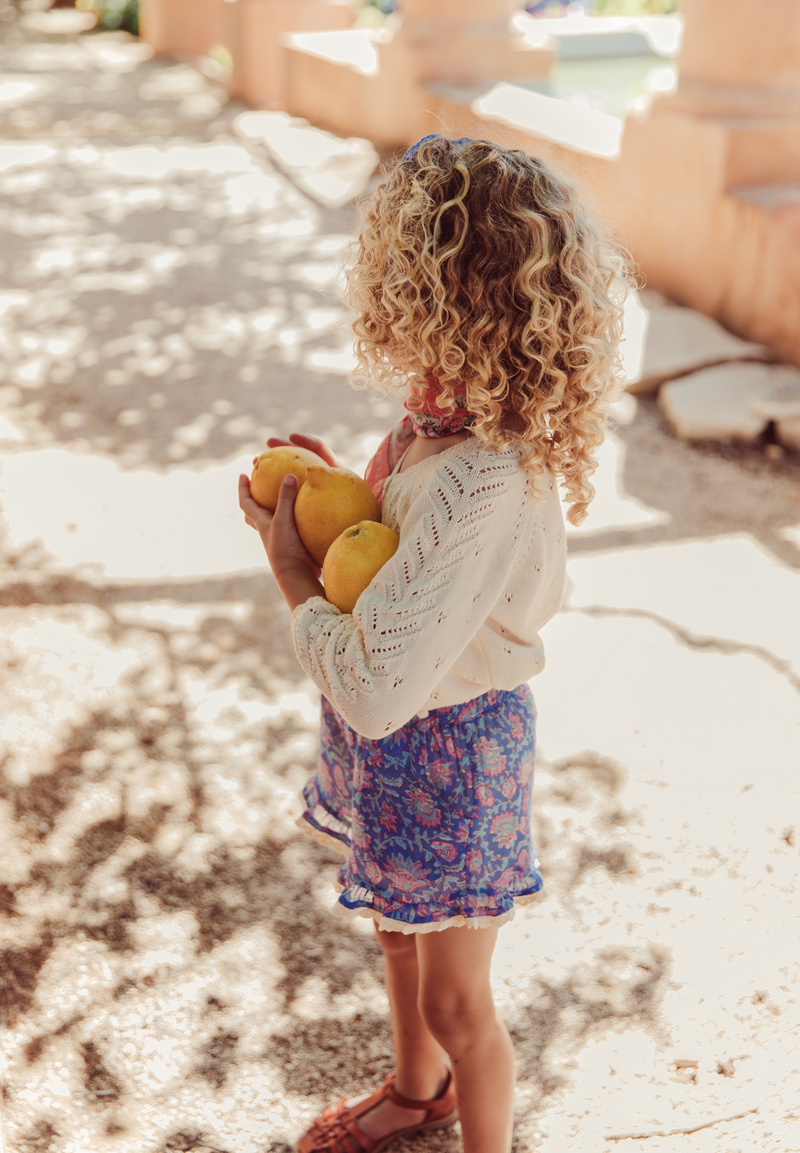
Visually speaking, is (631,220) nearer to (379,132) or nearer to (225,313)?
(225,313)

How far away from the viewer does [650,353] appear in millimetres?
6652

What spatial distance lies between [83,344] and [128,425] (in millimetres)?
1306

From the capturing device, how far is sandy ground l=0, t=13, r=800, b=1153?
2.69m

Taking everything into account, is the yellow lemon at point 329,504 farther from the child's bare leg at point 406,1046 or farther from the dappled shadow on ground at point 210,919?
the dappled shadow on ground at point 210,919

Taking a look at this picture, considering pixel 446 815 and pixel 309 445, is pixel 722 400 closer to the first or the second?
pixel 309 445

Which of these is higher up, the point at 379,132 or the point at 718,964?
Result: the point at 379,132

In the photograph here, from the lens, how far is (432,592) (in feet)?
5.43

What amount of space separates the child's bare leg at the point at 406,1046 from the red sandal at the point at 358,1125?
0.01m

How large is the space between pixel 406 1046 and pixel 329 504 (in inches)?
53.8

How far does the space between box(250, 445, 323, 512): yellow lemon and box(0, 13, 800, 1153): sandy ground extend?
1.60 meters

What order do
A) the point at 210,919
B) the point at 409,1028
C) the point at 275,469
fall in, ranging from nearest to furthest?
the point at 275,469 < the point at 409,1028 < the point at 210,919

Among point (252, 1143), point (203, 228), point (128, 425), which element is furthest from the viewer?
point (203, 228)

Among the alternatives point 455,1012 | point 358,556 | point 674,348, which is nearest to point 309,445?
point 358,556

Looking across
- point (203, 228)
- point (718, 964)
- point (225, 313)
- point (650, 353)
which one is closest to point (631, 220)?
point (650, 353)
